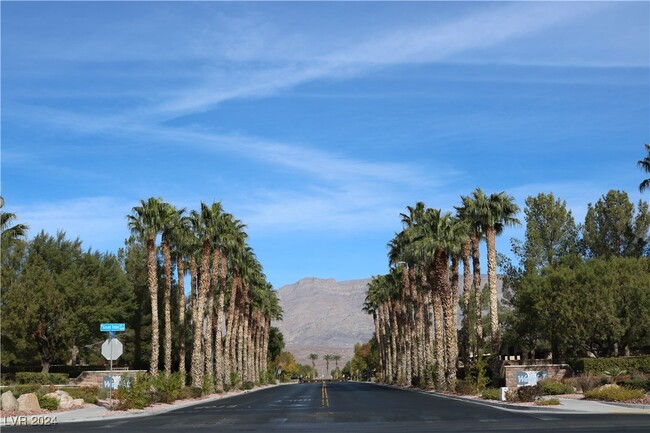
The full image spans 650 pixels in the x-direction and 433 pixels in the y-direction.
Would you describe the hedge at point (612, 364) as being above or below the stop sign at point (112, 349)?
below

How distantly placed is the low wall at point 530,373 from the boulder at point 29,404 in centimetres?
2734

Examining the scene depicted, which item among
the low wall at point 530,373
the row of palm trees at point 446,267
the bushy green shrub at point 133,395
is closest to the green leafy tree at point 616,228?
the row of palm trees at point 446,267

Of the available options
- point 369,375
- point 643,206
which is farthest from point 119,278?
point 369,375

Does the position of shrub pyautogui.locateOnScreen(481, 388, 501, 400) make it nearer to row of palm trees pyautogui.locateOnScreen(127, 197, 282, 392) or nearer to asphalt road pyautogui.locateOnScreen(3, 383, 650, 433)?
asphalt road pyautogui.locateOnScreen(3, 383, 650, 433)

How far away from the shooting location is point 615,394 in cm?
3684

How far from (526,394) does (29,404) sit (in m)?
24.1

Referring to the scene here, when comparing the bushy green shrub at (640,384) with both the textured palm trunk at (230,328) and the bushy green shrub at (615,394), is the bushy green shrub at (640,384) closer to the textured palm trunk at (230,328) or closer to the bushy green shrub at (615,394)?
the bushy green shrub at (615,394)

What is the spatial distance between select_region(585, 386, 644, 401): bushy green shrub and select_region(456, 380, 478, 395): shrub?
11811 millimetres

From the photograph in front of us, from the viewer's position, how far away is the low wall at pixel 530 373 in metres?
46.7

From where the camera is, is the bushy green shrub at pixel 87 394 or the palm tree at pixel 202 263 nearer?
the bushy green shrub at pixel 87 394

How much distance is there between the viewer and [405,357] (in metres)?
90.0

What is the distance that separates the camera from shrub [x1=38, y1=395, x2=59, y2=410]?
118 feet
